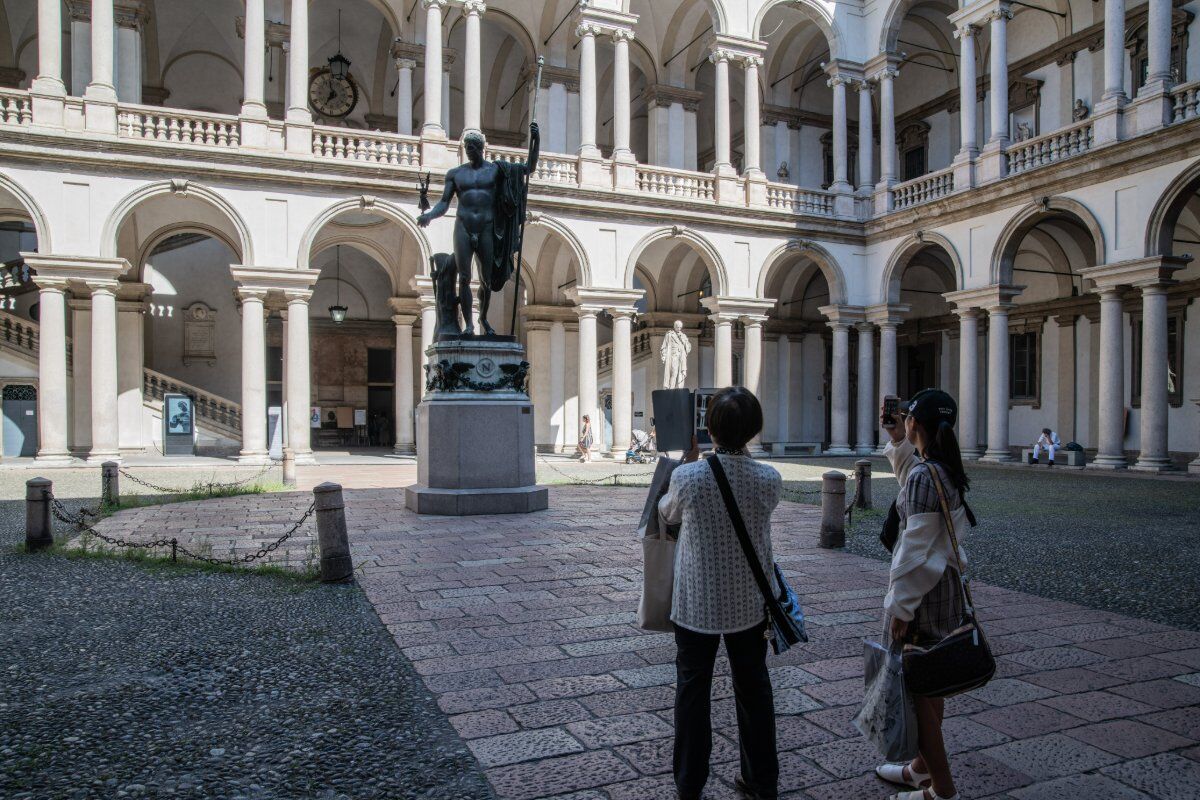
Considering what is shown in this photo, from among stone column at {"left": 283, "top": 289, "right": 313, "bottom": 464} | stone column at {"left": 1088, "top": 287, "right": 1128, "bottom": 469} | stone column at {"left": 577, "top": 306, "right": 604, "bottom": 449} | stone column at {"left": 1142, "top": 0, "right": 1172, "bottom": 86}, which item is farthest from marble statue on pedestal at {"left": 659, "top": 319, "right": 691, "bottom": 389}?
stone column at {"left": 1142, "top": 0, "right": 1172, "bottom": 86}

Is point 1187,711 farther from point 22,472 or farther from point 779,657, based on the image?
point 22,472

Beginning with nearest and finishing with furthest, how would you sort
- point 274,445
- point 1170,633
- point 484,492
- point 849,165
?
1. point 1170,633
2. point 484,492
3. point 274,445
4. point 849,165

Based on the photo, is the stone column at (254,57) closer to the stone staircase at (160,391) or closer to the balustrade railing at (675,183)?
the stone staircase at (160,391)

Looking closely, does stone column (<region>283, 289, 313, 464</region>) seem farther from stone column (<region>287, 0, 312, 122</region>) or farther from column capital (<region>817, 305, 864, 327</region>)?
column capital (<region>817, 305, 864, 327</region>)

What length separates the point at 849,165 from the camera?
91.9 ft

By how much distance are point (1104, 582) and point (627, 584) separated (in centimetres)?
372

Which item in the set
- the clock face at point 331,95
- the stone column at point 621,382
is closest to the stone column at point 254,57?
the clock face at point 331,95

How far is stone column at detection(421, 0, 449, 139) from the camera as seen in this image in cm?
1950

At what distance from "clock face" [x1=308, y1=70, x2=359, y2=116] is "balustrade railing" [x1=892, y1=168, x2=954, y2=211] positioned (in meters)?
16.4

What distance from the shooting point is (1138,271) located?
54.0 ft

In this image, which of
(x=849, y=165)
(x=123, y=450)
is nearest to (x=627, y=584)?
(x=123, y=450)

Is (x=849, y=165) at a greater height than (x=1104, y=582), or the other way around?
(x=849, y=165)

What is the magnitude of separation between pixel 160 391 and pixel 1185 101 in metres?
24.2

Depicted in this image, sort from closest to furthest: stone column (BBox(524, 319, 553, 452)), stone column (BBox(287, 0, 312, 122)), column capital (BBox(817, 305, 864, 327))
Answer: stone column (BBox(287, 0, 312, 122)) < column capital (BBox(817, 305, 864, 327)) < stone column (BBox(524, 319, 553, 452))
